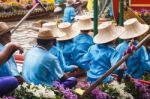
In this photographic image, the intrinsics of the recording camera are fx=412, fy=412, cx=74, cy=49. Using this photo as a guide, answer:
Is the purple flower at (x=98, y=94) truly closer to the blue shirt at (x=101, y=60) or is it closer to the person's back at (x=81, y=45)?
the blue shirt at (x=101, y=60)

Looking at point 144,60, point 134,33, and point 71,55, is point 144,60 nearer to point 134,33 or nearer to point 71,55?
point 134,33

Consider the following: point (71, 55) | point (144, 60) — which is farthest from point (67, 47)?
point (144, 60)

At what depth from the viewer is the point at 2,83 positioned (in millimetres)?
3854

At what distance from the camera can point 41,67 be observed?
4766 mm

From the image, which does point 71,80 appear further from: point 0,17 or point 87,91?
point 0,17

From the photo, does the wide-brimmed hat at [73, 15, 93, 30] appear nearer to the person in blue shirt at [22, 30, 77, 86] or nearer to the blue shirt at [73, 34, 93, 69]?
the blue shirt at [73, 34, 93, 69]

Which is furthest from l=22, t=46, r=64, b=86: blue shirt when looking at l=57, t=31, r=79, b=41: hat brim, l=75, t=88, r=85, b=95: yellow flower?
l=57, t=31, r=79, b=41: hat brim

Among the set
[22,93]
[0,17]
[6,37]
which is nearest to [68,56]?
[6,37]

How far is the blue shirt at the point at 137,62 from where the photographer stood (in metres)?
5.43

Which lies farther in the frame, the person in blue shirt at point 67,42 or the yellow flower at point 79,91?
the person in blue shirt at point 67,42

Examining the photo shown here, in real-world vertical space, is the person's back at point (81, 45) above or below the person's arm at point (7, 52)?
below

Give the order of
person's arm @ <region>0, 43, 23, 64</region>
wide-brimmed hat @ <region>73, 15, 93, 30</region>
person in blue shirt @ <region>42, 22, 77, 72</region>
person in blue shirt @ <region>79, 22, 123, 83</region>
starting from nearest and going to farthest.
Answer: person's arm @ <region>0, 43, 23, 64</region>, person in blue shirt @ <region>79, 22, 123, 83</region>, person in blue shirt @ <region>42, 22, 77, 72</region>, wide-brimmed hat @ <region>73, 15, 93, 30</region>

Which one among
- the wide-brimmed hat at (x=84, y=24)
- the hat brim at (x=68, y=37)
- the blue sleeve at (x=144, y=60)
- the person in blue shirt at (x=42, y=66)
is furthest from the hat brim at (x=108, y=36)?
the wide-brimmed hat at (x=84, y=24)

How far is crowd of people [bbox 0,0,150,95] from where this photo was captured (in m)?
4.58
